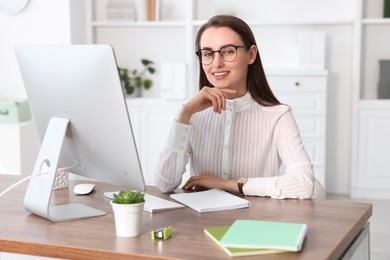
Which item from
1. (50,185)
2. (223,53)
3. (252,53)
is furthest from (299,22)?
(50,185)

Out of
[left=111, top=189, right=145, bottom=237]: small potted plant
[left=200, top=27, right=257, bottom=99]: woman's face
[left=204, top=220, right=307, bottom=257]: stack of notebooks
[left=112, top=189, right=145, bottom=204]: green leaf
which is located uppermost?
[left=200, top=27, right=257, bottom=99]: woman's face

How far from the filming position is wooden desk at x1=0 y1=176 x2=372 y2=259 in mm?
1545

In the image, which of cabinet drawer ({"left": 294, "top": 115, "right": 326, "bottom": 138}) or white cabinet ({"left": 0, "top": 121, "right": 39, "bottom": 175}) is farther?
cabinet drawer ({"left": 294, "top": 115, "right": 326, "bottom": 138})

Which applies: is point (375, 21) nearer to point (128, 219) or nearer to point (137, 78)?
point (137, 78)

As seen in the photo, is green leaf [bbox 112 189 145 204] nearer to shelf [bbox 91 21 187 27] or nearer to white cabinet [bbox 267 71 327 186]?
white cabinet [bbox 267 71 327 186]

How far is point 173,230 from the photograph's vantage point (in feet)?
5.65

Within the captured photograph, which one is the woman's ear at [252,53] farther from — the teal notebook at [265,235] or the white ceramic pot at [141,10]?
the white ceramic pot at [141,10]

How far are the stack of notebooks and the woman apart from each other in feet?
1.52

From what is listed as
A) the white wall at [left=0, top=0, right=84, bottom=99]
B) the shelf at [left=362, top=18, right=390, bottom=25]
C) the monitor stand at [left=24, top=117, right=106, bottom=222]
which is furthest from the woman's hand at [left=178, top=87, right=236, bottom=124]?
the shelf at [left=362, top=18, right=390, bottom=25]

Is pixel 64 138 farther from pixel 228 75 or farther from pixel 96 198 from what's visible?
pixel 228 75

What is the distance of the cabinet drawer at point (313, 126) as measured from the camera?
5.07 meters

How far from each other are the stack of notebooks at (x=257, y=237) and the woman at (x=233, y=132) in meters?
0.46

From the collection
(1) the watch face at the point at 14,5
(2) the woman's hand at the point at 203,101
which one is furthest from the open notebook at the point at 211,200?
(1) the watch face at the point at 14,5

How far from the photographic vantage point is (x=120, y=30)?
5.83 metres
